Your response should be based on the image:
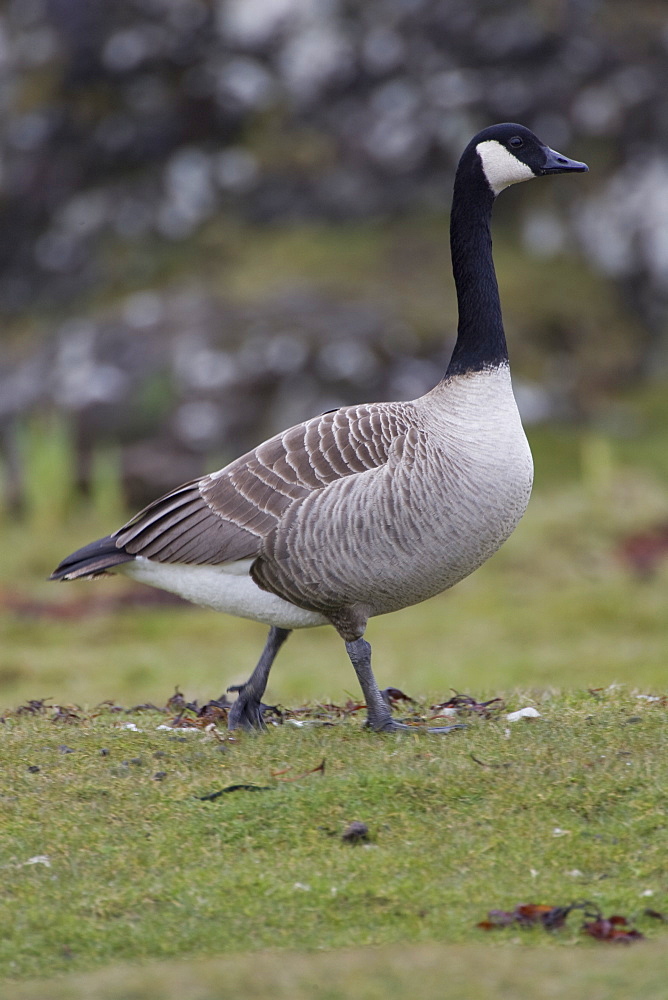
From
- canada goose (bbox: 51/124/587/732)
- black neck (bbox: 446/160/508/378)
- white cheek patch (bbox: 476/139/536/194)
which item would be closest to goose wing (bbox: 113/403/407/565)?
canada goose (bbox: 51/124/587/732)

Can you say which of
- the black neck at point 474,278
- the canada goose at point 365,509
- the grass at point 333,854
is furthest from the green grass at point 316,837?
the black neck at point 474,278

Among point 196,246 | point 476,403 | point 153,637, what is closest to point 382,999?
point 476,403

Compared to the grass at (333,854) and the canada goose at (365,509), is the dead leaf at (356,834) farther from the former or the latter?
the canada goose at (365,509)

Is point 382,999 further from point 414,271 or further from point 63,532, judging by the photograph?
point 414,271

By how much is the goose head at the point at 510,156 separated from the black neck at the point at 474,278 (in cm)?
4

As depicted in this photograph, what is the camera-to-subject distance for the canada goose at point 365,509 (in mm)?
6465

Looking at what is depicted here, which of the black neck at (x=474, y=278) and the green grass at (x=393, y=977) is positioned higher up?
the black neck at (x=474, y=278)

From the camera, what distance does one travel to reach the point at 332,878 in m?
5.13

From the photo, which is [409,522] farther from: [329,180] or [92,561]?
[329,180]

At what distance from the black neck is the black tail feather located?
2.16 m

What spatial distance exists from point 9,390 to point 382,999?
17344 mm

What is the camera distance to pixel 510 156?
7.33 meters

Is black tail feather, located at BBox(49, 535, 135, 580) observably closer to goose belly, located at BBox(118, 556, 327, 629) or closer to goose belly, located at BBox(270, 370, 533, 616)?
goose belly, located at BBox(118, 556, 327, 629)

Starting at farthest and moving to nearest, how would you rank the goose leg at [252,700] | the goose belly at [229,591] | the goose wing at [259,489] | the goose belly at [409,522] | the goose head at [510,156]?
the goose head at [510,156]
the goose leg at [252,700]
the goose belly at [229,591]
the goose wing at [259,489]
the goose belly at [409,522]
